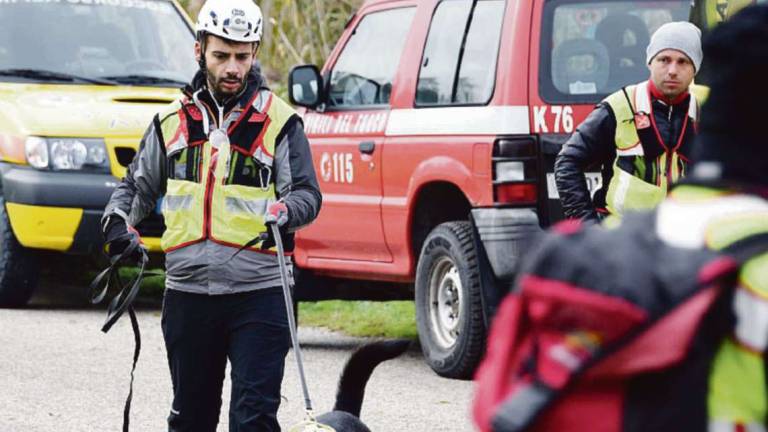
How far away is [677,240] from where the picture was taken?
6.52 feet

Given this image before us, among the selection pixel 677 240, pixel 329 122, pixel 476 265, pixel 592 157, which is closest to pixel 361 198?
pixel 329 122

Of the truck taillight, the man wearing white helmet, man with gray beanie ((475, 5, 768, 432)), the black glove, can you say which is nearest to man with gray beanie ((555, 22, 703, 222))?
the truck taillight

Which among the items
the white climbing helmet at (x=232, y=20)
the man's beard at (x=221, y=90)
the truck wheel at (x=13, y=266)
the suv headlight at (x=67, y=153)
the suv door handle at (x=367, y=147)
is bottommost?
the truck wheel at (x=13, y=266)

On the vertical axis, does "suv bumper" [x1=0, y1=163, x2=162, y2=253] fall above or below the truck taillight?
below

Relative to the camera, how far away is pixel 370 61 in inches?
368

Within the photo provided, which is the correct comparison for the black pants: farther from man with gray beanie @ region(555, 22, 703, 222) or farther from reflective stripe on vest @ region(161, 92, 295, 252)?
man with gray beanie @ region(555, 22, 703, 222)

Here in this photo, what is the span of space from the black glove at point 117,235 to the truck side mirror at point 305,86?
4.27m

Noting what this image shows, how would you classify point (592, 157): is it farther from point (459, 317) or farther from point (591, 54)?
point (459, 317)

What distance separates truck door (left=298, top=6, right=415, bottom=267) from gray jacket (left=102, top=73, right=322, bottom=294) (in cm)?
390

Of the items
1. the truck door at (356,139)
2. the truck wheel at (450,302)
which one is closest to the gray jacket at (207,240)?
the truck wheel at (450,302)

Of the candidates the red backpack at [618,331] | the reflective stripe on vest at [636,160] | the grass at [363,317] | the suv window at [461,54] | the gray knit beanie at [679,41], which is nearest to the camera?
the red backpack at [618,331]

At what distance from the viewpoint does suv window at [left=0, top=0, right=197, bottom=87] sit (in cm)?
1159

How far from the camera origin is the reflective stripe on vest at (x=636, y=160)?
241 inches

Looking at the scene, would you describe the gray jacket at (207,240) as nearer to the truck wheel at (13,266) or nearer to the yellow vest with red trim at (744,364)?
the yellow vest with red trim at (744,364)
